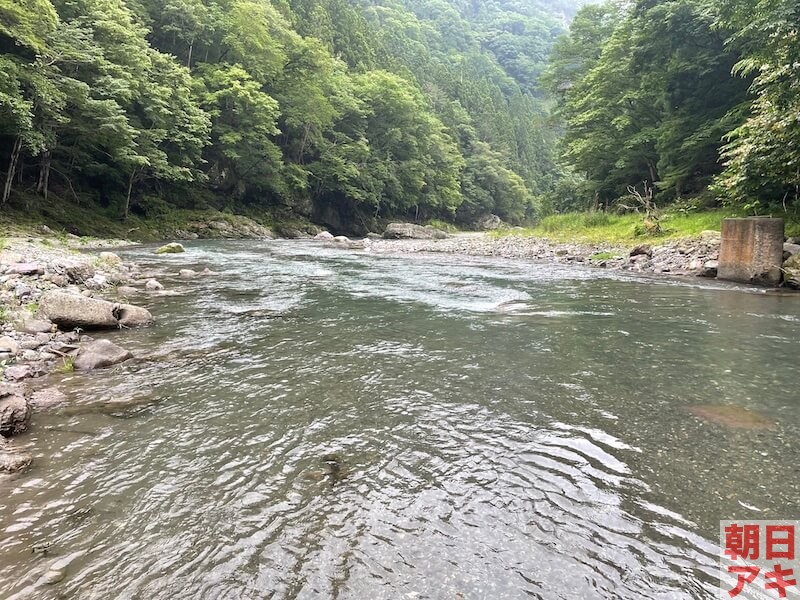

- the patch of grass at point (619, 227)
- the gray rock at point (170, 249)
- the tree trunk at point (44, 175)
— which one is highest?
the tree trunk at point (44, 175)

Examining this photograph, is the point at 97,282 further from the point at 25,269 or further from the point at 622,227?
the point at 622,227

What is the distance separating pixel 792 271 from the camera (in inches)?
443

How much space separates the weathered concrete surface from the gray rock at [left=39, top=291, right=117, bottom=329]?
13423 mm

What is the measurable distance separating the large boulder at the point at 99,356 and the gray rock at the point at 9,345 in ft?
2.08

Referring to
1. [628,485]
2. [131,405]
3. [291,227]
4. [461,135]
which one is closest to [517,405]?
[628,485]

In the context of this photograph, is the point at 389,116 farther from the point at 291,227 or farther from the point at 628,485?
the point at 628,485

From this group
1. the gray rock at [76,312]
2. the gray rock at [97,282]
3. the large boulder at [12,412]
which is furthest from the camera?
the gray rock at [97,282]

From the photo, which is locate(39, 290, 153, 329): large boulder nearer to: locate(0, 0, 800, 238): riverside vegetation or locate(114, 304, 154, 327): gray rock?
locate(114, 304, 154, 327): gray rock

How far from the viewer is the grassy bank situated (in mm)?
17594

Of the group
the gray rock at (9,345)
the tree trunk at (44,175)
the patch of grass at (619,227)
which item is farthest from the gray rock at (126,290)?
the tree trunk at (44,175)

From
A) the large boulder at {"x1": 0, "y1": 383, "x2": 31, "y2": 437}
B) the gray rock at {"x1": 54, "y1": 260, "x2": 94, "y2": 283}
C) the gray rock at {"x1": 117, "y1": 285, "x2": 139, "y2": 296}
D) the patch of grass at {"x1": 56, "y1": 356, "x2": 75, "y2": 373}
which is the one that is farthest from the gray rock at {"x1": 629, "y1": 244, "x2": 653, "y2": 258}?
the large boulder at {"x1": 0, "y1": 383, "x2": 31, "y2": 437}

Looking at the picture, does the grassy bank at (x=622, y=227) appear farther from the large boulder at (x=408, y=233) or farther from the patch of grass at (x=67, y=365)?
the patch of grass at (x=67, y=365)

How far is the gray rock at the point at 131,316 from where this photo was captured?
287 inches

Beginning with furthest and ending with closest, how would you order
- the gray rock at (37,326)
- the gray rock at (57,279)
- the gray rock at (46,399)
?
the gray rock at (57,279) → the gray rock at (37,326) → the gray rock at (46,399)
